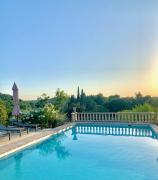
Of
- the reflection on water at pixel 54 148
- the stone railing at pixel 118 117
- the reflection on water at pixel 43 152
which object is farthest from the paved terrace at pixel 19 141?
the stone railing at pixel 118 117

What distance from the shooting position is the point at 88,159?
9.31m

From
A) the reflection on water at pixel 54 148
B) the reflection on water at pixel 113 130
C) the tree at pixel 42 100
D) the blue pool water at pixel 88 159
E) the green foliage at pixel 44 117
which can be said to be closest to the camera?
the blue pool water at pixel 88 159

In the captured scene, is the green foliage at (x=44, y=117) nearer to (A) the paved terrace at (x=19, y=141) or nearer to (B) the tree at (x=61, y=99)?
(A) the paved terrace at (x=19, y=141)

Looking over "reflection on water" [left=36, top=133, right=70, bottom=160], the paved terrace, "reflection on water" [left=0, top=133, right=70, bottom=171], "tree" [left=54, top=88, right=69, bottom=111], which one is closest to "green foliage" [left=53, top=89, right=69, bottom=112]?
"tree" [left=54, top=88, right=69, bottom=111]

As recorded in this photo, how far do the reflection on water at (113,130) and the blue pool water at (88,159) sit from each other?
146 mm

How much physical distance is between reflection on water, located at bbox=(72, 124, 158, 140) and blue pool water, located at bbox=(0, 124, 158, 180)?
0.48ft

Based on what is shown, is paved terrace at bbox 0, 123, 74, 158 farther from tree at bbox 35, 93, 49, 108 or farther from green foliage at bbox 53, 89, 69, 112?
green foliage at bbox 53, 89, 69, 112

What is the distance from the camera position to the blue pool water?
25.2ft

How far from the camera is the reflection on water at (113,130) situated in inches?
562

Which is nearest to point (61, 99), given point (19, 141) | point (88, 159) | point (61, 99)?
point (61, 99)

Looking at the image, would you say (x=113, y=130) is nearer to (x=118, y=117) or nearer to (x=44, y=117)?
(x=118, y=117)

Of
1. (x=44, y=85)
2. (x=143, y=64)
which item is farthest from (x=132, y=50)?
(x=44, y=85)

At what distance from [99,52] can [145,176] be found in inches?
469

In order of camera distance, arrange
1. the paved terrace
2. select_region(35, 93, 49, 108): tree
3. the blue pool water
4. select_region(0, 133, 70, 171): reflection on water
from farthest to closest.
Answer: select_region(35, 93, 49, 108): tree < the paved terrace < select_region(0, 133, 70, 171): reflection on water < the blue pool water
